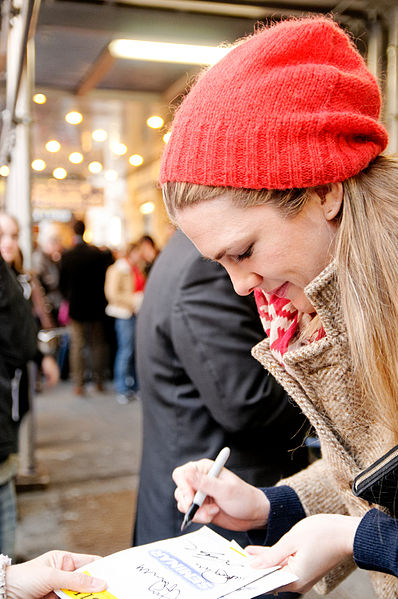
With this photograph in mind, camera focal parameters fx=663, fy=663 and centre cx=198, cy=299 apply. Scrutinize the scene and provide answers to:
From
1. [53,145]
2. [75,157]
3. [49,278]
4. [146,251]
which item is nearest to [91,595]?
[146,251]

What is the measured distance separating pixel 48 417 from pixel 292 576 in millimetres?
5993

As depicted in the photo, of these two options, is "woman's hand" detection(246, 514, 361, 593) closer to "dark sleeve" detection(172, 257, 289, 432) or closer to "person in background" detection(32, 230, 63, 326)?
"dark sleeve" detection(172, 257, 289, 432)

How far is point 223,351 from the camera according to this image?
1.78 metres

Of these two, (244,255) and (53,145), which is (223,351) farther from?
(53,145)

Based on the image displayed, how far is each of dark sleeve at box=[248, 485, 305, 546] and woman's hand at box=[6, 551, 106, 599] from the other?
1.50 feet

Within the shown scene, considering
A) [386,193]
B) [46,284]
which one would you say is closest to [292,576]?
[386,193]

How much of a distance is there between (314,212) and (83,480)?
4.29 metres

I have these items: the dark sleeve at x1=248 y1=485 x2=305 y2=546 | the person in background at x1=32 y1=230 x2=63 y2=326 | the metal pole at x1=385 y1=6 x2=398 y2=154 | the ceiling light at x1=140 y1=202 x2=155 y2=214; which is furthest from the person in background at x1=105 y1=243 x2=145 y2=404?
the dark sleeve at x1=248 y1=485 x2=305 y2=546

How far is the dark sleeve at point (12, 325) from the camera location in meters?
2.51

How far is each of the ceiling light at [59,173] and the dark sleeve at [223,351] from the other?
1363 cm

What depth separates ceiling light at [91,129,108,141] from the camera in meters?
11.9

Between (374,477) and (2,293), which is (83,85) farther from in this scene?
(374,477)

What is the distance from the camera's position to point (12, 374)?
2.60m

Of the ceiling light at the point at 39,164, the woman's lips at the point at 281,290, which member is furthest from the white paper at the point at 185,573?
the ceiling light at the point at 39,164
